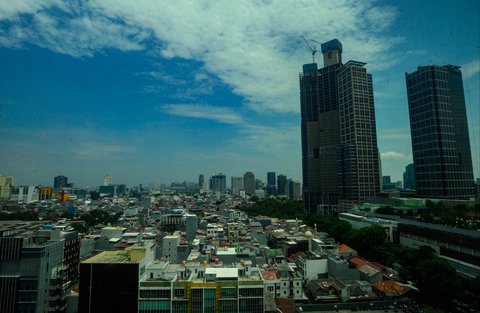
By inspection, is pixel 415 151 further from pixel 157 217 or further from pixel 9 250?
pixel 9 250

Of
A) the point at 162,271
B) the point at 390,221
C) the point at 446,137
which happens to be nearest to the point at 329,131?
the point at 446,137

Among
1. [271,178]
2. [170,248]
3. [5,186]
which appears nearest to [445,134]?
[170,248]

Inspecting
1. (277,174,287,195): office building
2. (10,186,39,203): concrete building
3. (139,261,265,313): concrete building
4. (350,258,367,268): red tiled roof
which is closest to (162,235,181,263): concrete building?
(139,261,265,313): concrete building

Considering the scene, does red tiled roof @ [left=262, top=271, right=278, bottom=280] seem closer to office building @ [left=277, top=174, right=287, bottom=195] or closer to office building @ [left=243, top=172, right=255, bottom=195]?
office building @ [left=277, top=174, right=287, bottom=195]

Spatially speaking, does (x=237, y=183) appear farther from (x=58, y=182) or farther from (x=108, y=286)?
(x=108, y=286)

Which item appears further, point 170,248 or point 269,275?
point 170,248

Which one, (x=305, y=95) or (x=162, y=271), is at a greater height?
(x=305, y=95)
